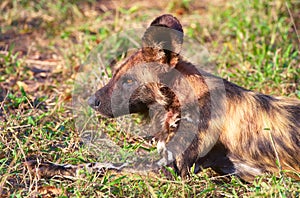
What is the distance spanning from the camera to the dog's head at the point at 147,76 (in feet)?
14.3

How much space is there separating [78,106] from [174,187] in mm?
2026

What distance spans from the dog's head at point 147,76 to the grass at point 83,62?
426mm

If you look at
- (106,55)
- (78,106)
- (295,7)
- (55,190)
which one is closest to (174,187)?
(55,190)

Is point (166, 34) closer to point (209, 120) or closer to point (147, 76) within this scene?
point (147, 76)

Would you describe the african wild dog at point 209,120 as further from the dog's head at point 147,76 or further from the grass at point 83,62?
the grass at point 83,62

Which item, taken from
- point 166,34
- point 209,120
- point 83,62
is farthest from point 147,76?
point 83,62

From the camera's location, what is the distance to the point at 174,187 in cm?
413

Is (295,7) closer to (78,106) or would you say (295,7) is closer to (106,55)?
(106,55)

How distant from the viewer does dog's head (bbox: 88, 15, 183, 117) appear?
4.36m

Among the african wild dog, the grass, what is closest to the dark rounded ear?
the african wild dog

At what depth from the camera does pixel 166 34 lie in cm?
432

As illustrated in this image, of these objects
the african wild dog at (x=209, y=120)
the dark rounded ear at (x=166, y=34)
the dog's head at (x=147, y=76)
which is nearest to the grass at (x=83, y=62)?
the african wild dog at (x=209, y=120)

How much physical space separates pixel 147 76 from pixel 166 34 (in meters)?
0.50

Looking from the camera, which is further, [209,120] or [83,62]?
[83,62]
